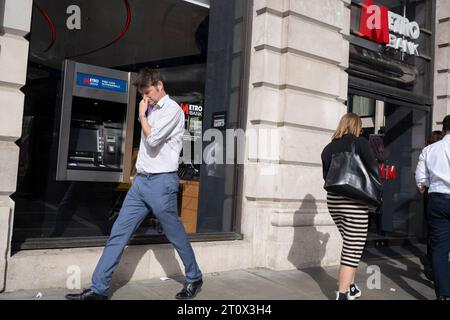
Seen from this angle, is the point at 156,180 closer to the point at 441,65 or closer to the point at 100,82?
the point at 100,82

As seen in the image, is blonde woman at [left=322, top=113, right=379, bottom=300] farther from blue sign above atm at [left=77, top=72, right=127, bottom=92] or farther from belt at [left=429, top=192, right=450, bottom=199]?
blue sign above atm at [left=77, top=72, right=127, bottom=92]

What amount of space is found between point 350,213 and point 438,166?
1.16 meters

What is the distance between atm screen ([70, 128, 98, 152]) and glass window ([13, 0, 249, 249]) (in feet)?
0.16

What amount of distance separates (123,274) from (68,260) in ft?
1.94

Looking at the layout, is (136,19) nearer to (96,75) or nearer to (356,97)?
(96,75)

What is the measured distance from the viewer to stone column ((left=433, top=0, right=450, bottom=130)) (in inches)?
324

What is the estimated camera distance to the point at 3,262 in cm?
402

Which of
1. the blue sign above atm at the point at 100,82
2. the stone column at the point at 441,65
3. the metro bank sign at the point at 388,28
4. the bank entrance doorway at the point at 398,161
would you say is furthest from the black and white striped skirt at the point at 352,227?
the stone column at the point at 441,65

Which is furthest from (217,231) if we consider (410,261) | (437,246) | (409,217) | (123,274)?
(409,217)

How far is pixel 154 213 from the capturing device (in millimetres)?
4113

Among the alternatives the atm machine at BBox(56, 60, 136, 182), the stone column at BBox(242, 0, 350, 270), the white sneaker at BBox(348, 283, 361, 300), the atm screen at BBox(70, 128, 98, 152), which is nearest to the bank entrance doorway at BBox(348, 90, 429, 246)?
the stone column at BBox(242, 0, 350, 270)

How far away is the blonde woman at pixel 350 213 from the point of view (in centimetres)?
420

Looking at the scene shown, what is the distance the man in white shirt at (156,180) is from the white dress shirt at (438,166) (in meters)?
2.51

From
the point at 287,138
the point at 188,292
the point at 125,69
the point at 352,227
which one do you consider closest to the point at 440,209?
the point at 352,227
